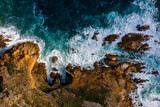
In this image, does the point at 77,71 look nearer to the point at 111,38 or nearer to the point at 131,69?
the point at 111,38

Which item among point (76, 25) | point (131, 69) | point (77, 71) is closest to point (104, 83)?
point (77, 71)

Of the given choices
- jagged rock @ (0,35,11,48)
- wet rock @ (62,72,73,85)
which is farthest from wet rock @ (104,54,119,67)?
jagged rock @ (0,35,11,48)

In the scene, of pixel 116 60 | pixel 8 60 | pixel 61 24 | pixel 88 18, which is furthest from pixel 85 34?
pixel 8 60

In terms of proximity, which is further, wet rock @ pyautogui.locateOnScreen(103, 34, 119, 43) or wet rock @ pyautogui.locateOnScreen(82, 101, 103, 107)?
wet rock @ pyautogui.locateOnScreen(103, 34, 119, 43)

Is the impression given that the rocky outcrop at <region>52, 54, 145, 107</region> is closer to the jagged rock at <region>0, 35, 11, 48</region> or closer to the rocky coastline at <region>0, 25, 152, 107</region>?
the rocky coastline at <region>0, 25, 152, 107</region>

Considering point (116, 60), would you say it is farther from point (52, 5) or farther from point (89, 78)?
point (52, 5)

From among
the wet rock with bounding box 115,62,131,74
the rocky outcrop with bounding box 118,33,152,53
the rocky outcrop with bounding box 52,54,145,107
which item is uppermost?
the rocky outcrop with bounding box 118,33,152,53

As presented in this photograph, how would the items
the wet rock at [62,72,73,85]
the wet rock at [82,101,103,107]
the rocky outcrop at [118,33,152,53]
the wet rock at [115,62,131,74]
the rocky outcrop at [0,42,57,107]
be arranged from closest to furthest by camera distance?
the rocky outcrop at [0,42,57,107] → the wet rock at [82,101,103,107] → the rocky outcrop at [118,33,152,53] → the wet rock at [115,62,131,74] → the wet rock at [62,72,73,85]

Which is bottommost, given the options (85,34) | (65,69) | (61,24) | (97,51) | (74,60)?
(65,69)

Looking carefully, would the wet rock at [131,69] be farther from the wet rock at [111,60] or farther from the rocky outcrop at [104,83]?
the wet rock at [111,60]
